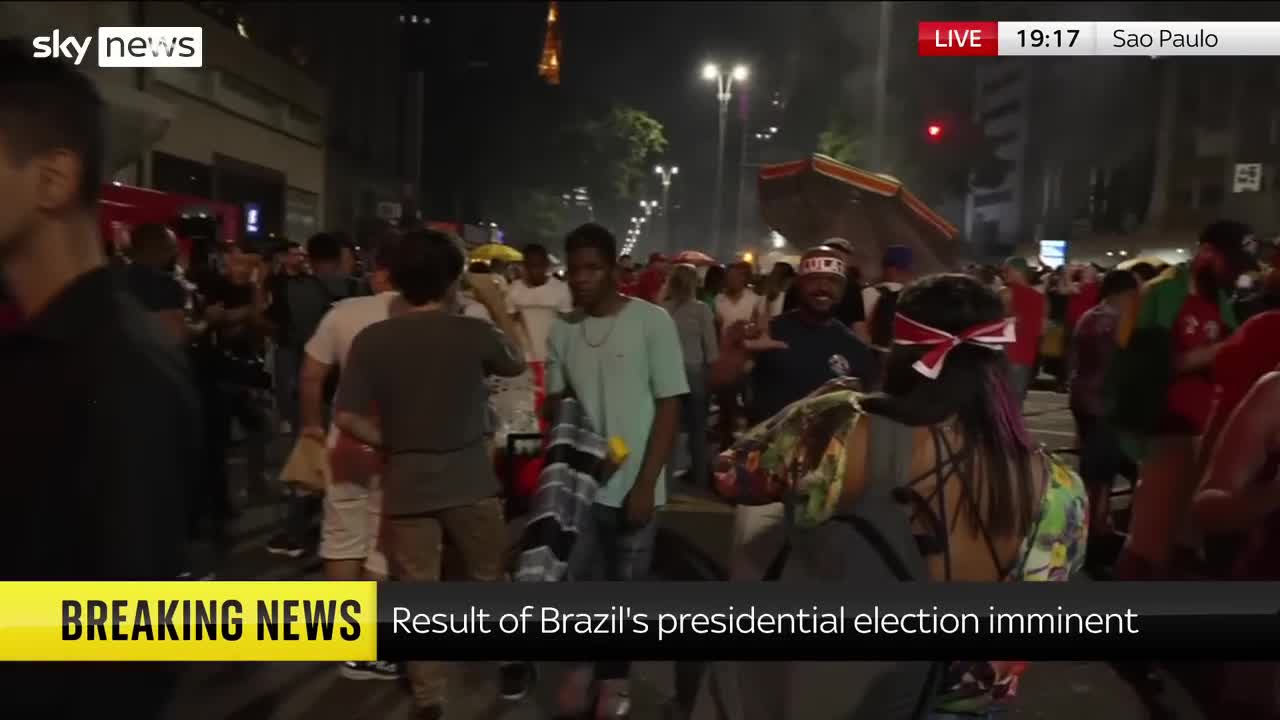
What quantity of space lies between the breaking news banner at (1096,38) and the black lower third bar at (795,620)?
198 centimetres

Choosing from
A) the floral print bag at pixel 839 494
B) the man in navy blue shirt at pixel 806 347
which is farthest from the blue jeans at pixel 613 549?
the floral print bag at pixel 839 494

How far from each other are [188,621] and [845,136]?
1368 inches

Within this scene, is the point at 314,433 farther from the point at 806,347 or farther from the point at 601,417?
the point at 806,347

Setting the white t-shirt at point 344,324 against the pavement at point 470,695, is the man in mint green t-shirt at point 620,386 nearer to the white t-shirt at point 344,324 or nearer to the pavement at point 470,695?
the pavement at point 470,695

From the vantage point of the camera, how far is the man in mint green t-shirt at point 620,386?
4543mm

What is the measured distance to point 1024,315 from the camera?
9578 millimetres

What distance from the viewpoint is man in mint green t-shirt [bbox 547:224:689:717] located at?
4.54 meters

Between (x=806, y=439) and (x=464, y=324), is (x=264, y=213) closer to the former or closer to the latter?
(x=464, y=324)

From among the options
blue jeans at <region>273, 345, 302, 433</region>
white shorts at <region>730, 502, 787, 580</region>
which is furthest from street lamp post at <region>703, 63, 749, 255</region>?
white shorts at <region>730, 502, 787, 580</region>

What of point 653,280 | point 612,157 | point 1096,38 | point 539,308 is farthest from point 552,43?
point 1096,38

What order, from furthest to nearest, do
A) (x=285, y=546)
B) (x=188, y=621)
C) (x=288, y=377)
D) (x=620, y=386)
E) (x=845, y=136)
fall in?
(x=845, y=136)
(x=288, y=377)
(x=285, y=546)
(x=620, y=386)
(x=188, y=621)

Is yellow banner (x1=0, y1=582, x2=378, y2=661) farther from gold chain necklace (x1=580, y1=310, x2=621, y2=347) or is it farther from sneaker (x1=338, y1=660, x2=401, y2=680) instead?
sneaker (x1=338, y1=660, x2=401, y2=680)

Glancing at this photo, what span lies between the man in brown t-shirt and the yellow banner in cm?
266

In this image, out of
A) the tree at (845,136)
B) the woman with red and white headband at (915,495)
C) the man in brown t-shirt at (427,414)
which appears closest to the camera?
the woman with red and white headband at (915,495)
